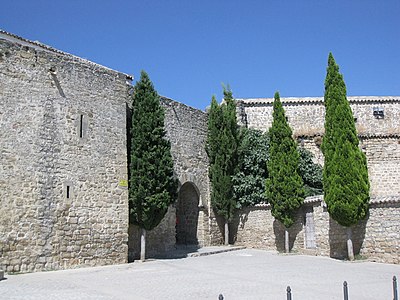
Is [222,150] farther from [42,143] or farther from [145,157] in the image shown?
[42,143]

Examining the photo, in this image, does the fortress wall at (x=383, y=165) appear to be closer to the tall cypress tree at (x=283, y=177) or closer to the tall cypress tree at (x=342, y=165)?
the tall cypress tree at (x=283, y=177)

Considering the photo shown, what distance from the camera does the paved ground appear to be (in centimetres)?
927

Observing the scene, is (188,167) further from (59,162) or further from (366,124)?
(366,124)

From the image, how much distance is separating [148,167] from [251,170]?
23.9ft

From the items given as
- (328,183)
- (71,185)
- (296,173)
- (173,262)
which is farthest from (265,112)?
(71,185)

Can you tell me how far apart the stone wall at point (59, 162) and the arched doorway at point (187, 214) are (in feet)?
19.5

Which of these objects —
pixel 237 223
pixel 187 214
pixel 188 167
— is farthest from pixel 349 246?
pixel 187 214

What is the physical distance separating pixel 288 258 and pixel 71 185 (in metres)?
8.54

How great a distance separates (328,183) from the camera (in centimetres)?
1603

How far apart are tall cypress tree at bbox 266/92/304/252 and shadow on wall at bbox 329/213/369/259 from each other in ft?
7.06

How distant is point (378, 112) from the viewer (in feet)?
91.3

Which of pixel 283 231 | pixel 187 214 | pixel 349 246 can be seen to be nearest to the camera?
pixel 349 246

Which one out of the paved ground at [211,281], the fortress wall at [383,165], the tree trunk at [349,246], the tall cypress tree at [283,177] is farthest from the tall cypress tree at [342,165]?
the fortress wall at [383,165]

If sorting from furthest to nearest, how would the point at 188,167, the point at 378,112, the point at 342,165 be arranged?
the point at 378,112 → the point at 188,167 → the point at 342,165
